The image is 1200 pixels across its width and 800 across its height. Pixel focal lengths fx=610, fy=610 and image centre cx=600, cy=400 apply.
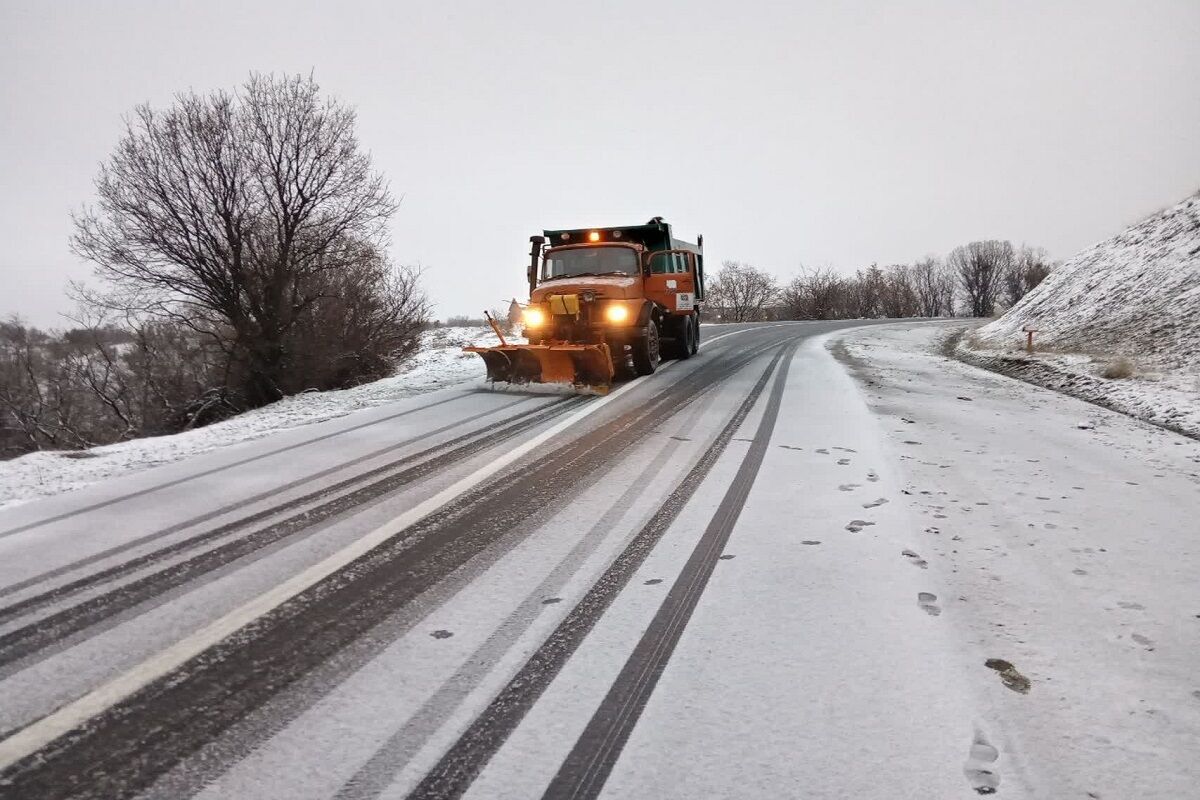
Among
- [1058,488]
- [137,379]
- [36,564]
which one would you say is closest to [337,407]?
[36,564]

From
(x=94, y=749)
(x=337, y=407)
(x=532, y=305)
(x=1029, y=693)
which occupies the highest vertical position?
(x=532, y=305)

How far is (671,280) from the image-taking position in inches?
477

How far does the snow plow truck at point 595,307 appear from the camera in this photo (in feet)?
31.0

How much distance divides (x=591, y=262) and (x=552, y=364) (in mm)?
2708

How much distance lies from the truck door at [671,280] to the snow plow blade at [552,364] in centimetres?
285

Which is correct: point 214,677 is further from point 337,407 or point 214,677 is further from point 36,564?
point 337,407

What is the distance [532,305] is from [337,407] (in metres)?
3.57

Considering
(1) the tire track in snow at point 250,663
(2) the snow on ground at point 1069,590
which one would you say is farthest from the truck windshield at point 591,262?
(1) the tire track in snow at point 250,663

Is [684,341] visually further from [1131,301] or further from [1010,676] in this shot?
[1010,676]

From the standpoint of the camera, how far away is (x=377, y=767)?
181 cm

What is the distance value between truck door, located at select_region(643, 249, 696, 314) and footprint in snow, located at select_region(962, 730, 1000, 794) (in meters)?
10.2

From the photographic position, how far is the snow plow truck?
372 inches

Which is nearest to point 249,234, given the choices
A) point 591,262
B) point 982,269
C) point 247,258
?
point 247,258

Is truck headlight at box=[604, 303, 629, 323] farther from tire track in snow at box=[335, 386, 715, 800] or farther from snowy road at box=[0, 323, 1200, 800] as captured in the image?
tire track in snow at box=[335, 386, 715, 800]
